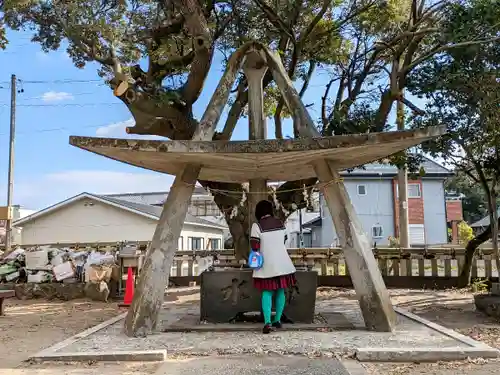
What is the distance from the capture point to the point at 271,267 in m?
6.43

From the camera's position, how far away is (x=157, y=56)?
38.3 ft

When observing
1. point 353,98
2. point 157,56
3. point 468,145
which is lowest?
point 468,145

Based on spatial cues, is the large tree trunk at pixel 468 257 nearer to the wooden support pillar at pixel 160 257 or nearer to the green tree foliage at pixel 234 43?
the green tree foliage at pixel 234 43

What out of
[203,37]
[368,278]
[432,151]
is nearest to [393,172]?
[432,151]

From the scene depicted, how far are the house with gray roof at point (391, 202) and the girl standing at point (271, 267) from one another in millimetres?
24401

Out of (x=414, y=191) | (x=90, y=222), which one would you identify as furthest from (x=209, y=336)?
(x=414, y=191)

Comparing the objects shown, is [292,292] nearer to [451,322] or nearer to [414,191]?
[451,322]

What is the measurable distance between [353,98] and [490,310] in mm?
5995

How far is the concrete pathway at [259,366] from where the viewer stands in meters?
4.57

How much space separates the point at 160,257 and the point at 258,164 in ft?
6.44

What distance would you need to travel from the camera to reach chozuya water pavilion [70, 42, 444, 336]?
6109mm

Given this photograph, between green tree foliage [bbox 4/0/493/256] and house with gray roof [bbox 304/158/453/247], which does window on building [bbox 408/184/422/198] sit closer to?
house with gray roof [bbox 304/158/453/247]

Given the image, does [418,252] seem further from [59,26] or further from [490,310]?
[59,26]

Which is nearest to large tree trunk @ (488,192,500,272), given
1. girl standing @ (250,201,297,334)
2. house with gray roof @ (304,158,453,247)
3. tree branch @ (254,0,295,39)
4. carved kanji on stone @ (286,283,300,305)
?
carved kanji on stone @ (286,283,300,305)
